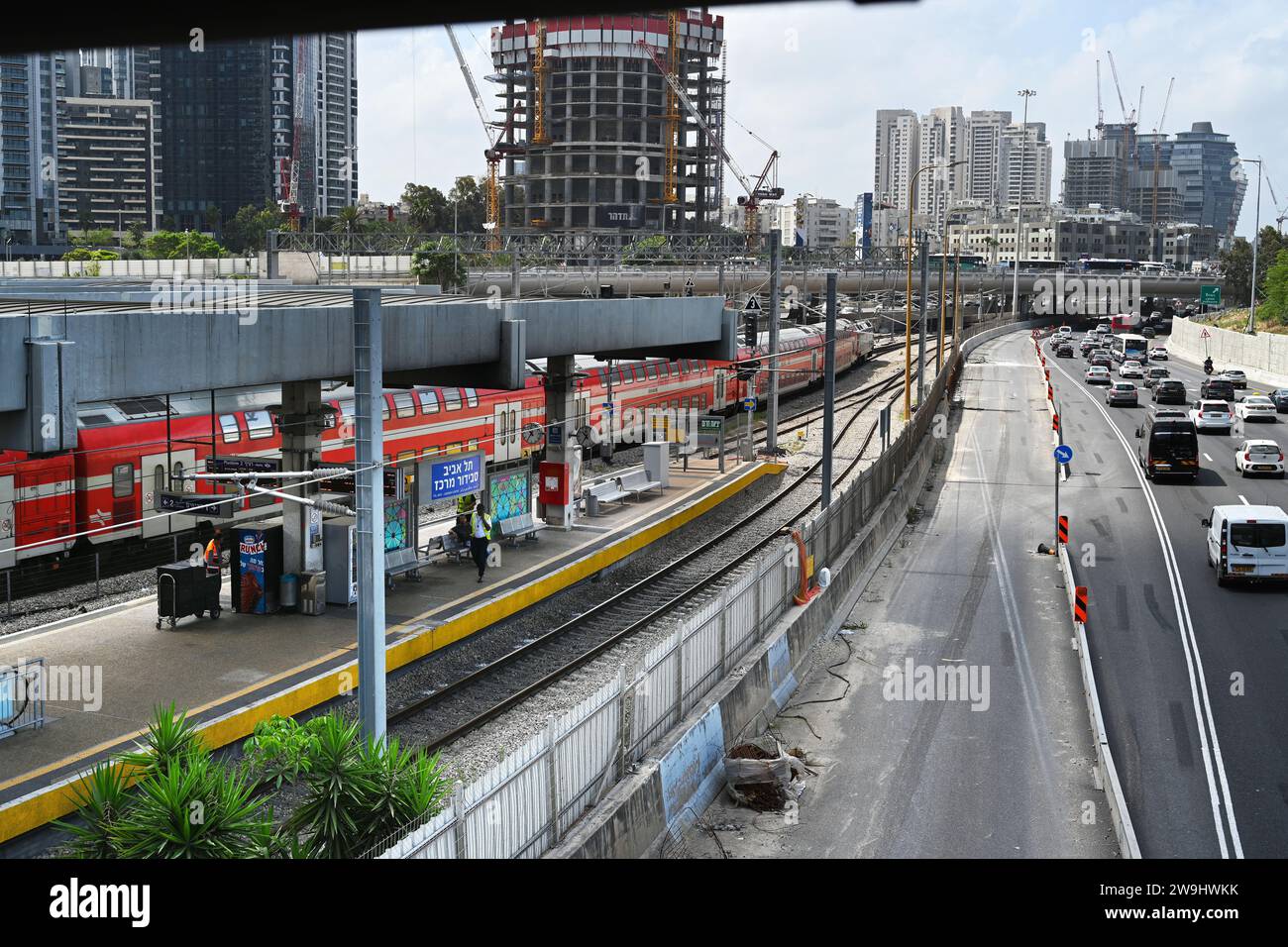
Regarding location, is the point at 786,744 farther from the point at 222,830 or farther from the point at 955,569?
the point at 955,569

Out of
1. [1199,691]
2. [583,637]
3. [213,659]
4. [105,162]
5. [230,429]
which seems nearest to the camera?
[213,659]

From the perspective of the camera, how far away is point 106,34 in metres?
5.21

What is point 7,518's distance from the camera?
2311cm

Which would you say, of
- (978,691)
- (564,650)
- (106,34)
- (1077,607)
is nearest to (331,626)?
(564,650)

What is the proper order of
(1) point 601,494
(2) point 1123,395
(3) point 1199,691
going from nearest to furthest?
(3) point 1199,691, (1) point 601,494, (2) point 1123,395

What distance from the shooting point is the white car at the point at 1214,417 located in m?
50.3

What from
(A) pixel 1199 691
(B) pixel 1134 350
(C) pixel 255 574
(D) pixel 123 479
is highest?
(B) pixel 1134 350

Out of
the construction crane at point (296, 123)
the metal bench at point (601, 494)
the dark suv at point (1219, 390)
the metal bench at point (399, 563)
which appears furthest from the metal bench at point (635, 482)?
the construction crane at point (296, 123)

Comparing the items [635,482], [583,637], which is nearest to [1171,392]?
[635,482]

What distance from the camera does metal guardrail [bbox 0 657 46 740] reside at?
15.1m

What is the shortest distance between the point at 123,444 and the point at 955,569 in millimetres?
16738

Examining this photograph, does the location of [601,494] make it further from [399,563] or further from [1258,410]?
[1258,410]

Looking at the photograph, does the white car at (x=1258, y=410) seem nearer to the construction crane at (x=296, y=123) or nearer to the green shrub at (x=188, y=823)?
the green shrub at (x=188, y=823)

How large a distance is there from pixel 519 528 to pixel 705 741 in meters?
13.1
